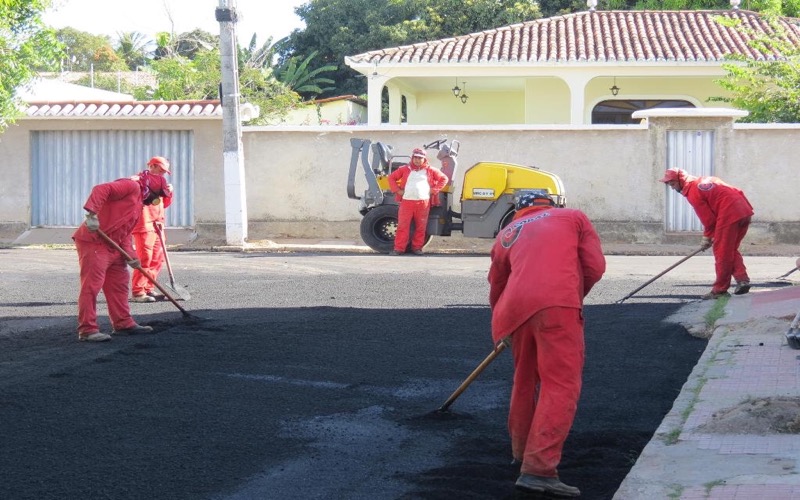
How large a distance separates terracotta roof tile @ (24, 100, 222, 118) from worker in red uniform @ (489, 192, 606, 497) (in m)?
15.9

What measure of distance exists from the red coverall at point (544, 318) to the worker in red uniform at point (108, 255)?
15.8 feet

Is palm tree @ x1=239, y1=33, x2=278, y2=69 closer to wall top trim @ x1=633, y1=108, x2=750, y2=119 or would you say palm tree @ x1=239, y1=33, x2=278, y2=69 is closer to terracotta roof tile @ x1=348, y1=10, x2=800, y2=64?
terracotta roof tile @ x1=348, y1=10, x2=800, y2=64

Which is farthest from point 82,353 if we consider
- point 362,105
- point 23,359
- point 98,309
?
point 362,105

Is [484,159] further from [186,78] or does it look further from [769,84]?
[186,78]

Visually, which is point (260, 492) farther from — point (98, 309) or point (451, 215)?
point (451, 215)

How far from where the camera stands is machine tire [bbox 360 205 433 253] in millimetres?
18453

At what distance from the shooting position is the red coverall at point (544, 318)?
5266 mm

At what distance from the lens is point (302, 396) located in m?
7.31

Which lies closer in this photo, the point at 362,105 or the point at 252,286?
the point at 252,286

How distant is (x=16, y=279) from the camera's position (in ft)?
46.1

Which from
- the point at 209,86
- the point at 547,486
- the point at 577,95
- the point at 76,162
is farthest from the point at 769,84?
the point at 547,486

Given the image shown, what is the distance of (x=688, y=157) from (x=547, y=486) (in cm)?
1577

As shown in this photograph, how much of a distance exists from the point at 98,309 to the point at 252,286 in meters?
2.37

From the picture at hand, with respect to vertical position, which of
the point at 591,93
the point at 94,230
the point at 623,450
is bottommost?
the point at 623,450
